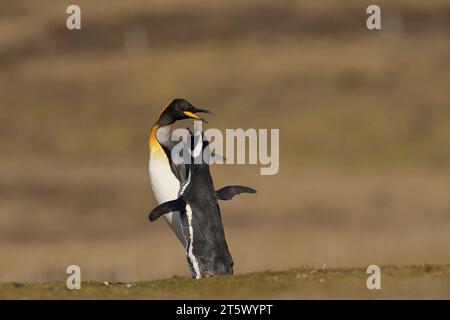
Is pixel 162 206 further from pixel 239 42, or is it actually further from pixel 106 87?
pixel 239 42

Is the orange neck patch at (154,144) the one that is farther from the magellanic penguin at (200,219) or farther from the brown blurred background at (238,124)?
the brown blurred background at (238,124)

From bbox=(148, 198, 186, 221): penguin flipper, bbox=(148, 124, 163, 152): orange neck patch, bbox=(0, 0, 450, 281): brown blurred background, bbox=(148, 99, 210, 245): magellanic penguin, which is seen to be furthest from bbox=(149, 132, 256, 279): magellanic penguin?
bbox=(0, 0, 450, 281): brown blurred background

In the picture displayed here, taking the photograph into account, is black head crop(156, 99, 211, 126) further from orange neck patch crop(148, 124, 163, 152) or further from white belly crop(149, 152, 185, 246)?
white belly crop(149, 152, 185, 246)

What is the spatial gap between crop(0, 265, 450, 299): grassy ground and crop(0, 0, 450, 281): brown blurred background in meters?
8.34

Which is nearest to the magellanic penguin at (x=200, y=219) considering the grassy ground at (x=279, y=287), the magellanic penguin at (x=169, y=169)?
the magellanic penguin at (x=169, y=169)

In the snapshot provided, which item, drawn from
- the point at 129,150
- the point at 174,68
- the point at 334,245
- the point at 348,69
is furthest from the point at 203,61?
the point at 334,245

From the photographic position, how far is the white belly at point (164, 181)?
1655cm

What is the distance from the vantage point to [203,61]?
45500mm

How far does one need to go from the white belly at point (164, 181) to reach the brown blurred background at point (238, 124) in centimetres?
678

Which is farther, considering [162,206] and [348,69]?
[348,69]

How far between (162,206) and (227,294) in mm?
2608

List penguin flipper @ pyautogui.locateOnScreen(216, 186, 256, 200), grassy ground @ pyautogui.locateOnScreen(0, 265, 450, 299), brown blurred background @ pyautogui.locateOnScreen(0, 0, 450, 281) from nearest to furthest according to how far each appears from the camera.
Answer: grassy ground @ pyautogui.locateOnScreen(0, 265, 450, 299), penguin flipper @ pyautogui.locateOnScreen(216, 186, 256, 200), brown blurred background @ pyautogui.locateOnScreen(0, 0, 450, 281)

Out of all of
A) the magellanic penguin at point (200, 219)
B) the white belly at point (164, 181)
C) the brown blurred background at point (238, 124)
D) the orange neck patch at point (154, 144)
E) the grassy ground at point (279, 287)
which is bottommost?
the grassy ground at point (279, 287)

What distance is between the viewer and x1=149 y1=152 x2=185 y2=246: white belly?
16.5 m
